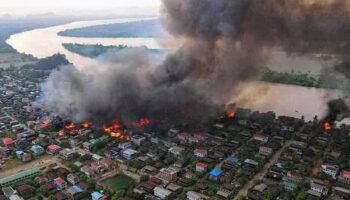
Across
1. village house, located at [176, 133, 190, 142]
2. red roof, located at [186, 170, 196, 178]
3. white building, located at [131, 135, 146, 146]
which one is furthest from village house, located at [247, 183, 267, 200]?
white building, located at [131, 135, 146, 146]

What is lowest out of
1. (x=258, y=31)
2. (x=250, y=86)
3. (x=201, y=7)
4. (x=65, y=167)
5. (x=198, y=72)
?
(x=65, y=167)

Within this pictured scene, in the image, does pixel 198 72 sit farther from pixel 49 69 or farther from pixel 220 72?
pixel 49 69

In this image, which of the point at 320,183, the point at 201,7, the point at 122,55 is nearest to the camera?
the point at 320,183

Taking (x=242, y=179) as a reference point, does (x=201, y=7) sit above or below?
above

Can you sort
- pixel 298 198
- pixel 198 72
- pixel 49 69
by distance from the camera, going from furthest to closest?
pixel 49 69 → pixel 198 72 → pixel 298 198

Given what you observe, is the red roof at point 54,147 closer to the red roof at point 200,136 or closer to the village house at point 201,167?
the red roof at point 200,136

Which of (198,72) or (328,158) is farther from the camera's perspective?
(198,72)

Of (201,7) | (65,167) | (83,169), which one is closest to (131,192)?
(83,169)
